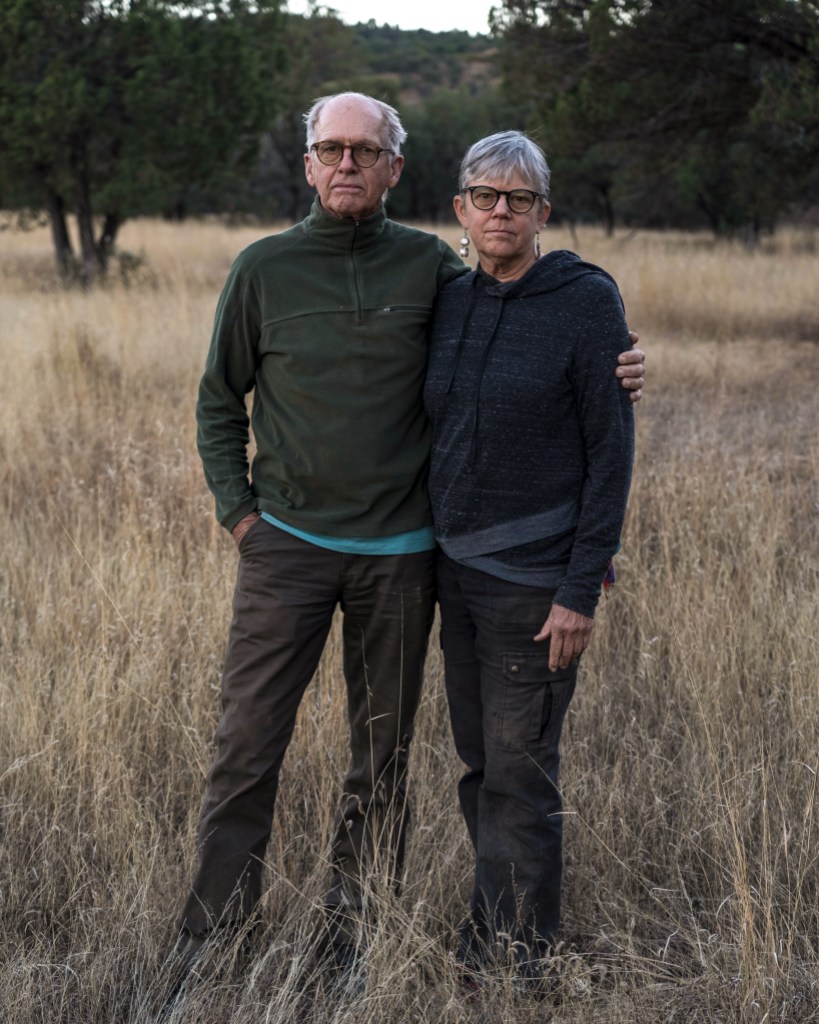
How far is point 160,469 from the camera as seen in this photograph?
5.80 m

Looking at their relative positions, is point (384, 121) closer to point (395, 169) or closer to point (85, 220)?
point (395, 169)

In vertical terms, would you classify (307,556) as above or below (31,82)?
below

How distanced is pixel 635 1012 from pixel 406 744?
2.84 feet

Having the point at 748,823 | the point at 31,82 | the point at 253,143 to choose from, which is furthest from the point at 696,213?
the point at 748,823

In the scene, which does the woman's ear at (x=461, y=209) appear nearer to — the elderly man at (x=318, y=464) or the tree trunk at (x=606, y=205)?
the elderly man at (x=318, y=464)

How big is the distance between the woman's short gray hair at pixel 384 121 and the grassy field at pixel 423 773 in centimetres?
178

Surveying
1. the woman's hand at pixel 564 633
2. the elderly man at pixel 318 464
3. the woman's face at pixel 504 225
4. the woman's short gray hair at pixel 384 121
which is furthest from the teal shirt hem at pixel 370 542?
the woman's short gray hair at pixel 384 121

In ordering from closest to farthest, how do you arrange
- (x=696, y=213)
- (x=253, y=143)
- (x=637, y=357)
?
1. (x=637, y=357)
2. (x=253, y=143)
3. (x=696, y=213)

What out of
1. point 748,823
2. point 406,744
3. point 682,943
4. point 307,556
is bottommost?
point 682,943

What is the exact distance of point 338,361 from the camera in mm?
2508

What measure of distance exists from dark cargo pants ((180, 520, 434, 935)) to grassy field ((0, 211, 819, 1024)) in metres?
0.14

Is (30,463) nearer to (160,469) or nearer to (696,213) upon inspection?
(160,469)

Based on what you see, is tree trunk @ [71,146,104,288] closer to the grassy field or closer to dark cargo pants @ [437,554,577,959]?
the grassy field

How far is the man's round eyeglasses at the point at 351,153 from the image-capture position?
2.51 meters
